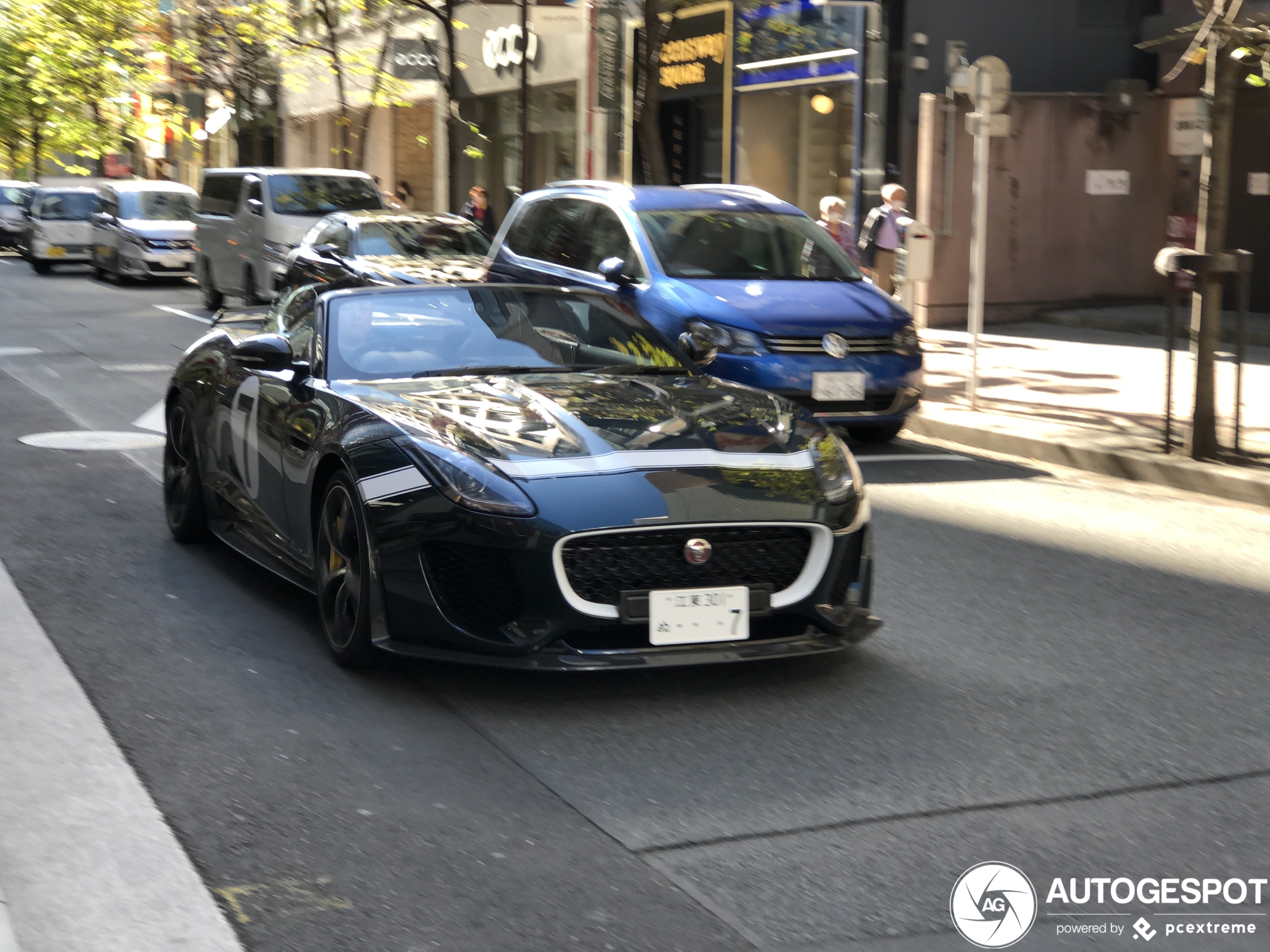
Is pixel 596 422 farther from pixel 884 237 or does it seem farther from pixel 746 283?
pixel 884 237

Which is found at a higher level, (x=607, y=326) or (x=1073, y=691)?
(x=607, y=326)

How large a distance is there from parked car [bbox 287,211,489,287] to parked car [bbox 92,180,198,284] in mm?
11758

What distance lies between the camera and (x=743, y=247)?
41.9 feet

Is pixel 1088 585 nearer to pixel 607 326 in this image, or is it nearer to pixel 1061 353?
pixel 607 326

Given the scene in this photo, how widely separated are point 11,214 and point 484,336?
4158 centimetres

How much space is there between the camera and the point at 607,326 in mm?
7020

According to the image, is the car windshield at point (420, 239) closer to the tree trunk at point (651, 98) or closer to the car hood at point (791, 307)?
the tree trunk at point (651, 98)

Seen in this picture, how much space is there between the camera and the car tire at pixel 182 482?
7734 millimetres

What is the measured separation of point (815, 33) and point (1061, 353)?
7.48 m

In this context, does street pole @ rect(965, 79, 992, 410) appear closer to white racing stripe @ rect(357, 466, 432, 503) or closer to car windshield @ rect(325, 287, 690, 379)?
car windshield @ rect(325, 287, 690, 379)

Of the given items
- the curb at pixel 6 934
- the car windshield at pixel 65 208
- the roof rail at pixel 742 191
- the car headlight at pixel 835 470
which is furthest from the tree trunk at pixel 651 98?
the car windshield at pixel 65 208

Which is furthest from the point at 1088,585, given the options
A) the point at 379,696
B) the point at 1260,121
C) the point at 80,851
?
the point at 1260,121

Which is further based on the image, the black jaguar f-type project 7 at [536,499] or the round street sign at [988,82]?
the round street sign at [988,82]

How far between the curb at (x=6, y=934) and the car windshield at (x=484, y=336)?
3.08 metres
